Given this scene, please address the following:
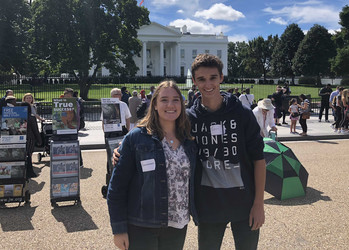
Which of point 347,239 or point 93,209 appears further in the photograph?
point 93,209

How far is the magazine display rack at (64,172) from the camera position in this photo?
5363mm

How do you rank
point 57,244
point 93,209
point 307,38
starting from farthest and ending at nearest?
point 307,38 → point 93,209 → point 57,244

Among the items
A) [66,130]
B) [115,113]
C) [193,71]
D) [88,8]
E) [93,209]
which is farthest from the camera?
[88,8]

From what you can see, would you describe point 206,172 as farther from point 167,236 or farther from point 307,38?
point 307,38

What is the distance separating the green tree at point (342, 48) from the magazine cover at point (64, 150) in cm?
5224

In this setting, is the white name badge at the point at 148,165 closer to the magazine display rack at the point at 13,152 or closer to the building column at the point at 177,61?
the magazine display rack at the point at 13,152

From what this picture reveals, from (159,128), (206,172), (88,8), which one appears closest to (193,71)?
(159,128)

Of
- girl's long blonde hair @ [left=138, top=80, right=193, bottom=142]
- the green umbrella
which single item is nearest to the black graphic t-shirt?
girl's long blonde hair @ [left=138, top=80, right=193, bottom=142]

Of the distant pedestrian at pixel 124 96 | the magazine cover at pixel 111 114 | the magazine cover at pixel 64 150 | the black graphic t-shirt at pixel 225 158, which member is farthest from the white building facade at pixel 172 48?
the black graphic t-shirt at pixel 225 158

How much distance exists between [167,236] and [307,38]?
63.5m

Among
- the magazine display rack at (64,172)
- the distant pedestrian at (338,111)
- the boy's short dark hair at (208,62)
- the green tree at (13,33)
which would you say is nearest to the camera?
the boy's short dark hair at (208,62)

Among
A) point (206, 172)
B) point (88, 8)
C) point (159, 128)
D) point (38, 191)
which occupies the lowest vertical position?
point (38, 191)

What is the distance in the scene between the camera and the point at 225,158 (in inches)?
90.9

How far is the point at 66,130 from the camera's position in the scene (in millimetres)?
5723
